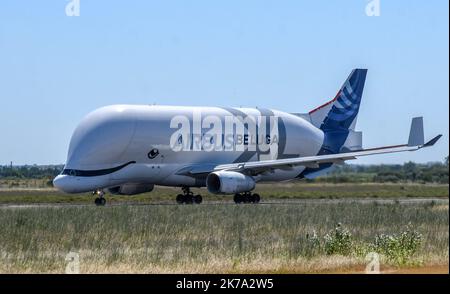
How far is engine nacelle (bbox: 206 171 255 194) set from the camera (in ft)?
147

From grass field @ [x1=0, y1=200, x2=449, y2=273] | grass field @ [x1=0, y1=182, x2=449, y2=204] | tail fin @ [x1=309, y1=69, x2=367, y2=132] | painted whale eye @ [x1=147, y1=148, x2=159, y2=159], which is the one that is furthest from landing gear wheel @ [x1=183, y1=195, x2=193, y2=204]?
tail fin @ [x1=309, y1=69, x2=367, y2=132]

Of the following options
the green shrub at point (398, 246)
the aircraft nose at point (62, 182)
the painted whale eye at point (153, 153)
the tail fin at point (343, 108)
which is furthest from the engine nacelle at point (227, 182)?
the green shrub at point (398, 246)

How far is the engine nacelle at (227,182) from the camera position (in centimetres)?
4469

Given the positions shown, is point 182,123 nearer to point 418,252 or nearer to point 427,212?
point 427,212

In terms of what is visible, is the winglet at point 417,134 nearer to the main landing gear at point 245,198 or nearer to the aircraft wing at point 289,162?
the aircraft wing at point 289,162

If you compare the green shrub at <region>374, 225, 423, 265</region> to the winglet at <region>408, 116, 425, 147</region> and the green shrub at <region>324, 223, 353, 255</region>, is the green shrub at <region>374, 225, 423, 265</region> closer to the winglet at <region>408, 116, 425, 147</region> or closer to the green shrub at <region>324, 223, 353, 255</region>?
the green shrub at <region>324, 223, 353, 255</region>

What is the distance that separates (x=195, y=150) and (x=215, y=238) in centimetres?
1892

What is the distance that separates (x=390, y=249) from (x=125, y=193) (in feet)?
80.1

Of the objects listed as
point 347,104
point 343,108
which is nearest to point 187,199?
point 343,108

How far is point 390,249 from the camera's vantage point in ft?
78.0

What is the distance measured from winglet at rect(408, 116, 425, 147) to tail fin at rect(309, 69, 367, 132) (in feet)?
32.7

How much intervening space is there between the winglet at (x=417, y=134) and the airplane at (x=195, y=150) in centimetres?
4

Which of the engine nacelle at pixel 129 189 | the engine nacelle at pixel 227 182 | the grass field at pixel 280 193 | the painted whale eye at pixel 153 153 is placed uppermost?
the painted whale eye at pixel 153 153
